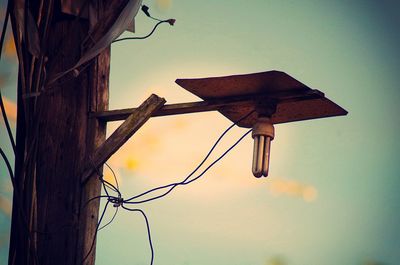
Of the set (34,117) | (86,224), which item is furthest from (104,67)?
(86,224)

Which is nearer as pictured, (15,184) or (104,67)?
(15,184)

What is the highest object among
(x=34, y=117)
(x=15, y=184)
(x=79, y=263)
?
(x=34, y=117)

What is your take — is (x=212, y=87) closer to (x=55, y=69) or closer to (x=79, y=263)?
(x=55, y=69)

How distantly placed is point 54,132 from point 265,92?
1567 mm

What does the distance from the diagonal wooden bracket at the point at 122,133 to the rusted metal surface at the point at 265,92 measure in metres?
0.29

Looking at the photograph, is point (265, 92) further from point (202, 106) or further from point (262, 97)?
point (202, 106)

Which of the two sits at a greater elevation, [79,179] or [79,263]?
[79,179]

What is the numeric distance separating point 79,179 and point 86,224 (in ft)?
1.09

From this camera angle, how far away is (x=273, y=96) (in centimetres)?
664

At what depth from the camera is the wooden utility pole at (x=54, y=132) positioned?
6395 millimetres

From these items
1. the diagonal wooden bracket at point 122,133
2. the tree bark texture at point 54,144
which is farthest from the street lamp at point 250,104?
the tree bark texture at point 54,144

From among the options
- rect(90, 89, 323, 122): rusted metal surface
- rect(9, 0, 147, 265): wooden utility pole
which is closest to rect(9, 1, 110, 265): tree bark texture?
rect(9, 0, 147, 265): wooden utility pole

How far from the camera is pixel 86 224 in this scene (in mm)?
6590

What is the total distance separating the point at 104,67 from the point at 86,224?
1259 millimetres
